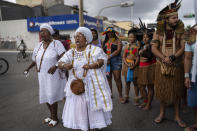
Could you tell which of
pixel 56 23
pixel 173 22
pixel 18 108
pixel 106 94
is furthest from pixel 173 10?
pixel 56 23

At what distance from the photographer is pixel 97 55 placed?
2.46 m

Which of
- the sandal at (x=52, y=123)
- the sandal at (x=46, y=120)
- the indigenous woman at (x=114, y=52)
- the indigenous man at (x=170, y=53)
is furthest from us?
the indigenous woman at (x=114, y=52)

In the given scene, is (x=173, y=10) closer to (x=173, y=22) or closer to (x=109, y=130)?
(x=173, y=22)

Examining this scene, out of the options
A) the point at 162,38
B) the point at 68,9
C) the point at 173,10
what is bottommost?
the point at 162,38

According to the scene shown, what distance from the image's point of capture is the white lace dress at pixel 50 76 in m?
2.99

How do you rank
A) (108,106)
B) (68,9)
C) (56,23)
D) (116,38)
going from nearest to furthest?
(108,106) → (116,38) → (56,23) → (68,9)

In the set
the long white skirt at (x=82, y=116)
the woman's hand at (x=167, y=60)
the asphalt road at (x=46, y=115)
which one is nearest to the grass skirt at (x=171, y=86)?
the woman's hand at (x=167, y=60)

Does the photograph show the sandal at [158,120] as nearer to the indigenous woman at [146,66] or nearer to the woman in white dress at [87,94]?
the indigenous woman at [146,66]

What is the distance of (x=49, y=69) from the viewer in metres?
2.92

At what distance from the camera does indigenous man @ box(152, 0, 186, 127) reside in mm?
2787

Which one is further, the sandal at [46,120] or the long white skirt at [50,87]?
the sandal at [46,120]

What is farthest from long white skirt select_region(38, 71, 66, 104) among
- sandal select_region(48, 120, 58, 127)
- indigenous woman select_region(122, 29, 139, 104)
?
indigenous woman select_region(122, 29, 139, 104)

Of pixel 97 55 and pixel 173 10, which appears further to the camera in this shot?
pixel 173 10

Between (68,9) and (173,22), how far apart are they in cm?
2875
